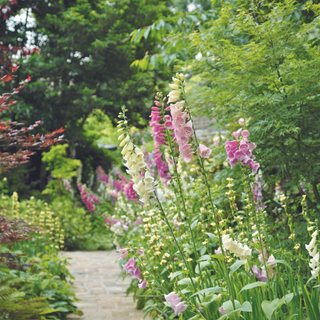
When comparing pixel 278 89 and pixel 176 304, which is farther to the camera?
pixel 278 89

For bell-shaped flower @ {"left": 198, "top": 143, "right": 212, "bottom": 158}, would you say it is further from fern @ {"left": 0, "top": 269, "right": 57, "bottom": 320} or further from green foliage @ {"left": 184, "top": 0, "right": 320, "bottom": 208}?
fern @ {"left": 0, "top": 269, "right": 57, "bottom": 320}

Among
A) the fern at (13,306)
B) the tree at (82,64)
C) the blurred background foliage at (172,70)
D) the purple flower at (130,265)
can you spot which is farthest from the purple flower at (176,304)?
the tree at (82,64)

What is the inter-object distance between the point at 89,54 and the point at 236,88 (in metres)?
9.51

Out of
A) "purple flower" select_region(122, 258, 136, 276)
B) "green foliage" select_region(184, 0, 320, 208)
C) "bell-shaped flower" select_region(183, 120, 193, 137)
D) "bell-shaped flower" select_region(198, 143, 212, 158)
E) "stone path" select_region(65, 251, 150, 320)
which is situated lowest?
"stone path" select_region(65, 251, 150, 320)

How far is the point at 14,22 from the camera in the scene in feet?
35.8

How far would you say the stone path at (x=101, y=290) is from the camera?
3.60 metres

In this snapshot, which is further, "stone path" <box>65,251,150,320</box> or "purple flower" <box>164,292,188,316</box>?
"stone path" <box>65,251,150,320</box>

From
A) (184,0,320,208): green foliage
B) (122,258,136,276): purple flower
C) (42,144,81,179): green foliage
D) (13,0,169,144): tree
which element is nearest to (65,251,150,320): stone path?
(122,258,136,276): purple flower

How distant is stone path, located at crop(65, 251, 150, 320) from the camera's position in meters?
3.60

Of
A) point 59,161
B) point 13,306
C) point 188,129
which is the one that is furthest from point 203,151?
point 59,161

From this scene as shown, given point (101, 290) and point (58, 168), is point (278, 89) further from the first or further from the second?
point (58, 168)

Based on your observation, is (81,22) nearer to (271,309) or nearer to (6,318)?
(6,318)

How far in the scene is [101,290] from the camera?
4.59m

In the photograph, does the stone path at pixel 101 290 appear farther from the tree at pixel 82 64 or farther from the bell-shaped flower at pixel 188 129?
the tree at pixel 82 64
